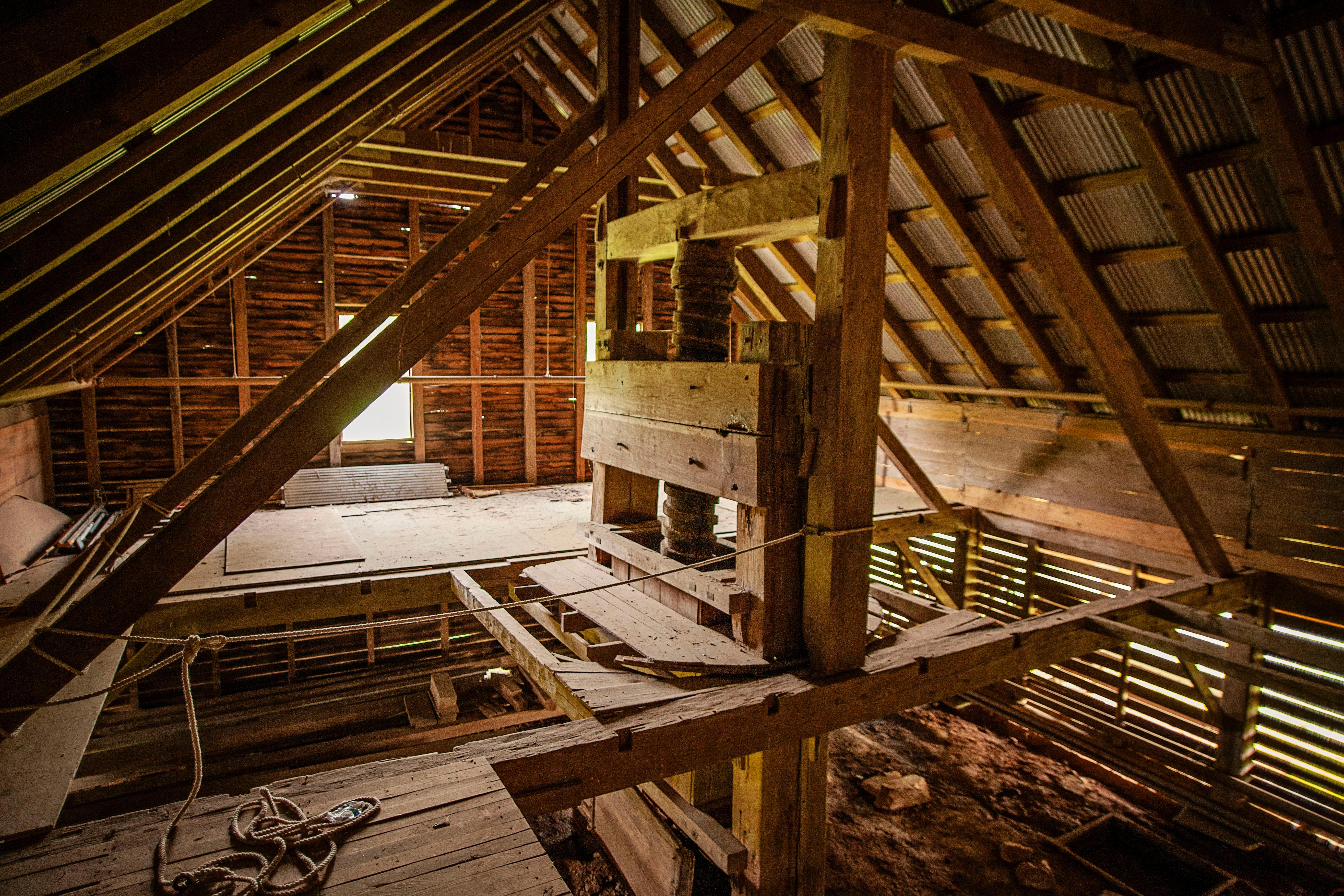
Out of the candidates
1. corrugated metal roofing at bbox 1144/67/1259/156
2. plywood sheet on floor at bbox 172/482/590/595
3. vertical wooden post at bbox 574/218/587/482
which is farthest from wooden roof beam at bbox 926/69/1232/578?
vertical wooden post at bbox 574/218/587/482

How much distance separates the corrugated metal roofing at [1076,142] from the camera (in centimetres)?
484

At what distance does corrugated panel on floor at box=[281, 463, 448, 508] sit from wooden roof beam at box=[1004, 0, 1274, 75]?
7.64 m

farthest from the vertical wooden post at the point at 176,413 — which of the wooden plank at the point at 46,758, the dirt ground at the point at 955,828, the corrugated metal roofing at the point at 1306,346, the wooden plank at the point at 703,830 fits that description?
the corrugated metal roofing at the point at 1306,346

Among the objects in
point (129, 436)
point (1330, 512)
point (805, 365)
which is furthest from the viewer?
point (129, 436)

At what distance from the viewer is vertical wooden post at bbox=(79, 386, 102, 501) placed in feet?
26.7

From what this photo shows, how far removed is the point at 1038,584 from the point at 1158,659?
132 centimetres

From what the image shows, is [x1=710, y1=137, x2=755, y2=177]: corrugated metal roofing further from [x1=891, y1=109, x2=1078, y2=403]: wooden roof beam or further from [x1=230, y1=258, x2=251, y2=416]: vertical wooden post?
[x1=230, y1=258, x2=251, y2=416]: vertical wooden post

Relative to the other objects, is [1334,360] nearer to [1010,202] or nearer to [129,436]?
[1010,202]

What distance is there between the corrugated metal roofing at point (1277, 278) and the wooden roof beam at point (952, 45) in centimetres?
144

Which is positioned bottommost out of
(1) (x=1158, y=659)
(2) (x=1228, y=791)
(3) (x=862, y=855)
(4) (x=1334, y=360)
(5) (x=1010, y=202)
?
(3) (x=862, y=855)

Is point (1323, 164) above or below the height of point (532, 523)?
above

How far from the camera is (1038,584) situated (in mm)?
7766

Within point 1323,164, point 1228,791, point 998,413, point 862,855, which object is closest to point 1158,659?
point 1228,791

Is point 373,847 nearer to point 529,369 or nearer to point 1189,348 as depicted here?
point 1189,348
